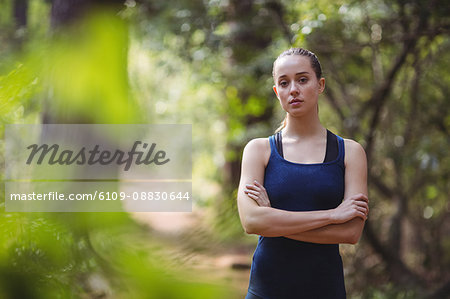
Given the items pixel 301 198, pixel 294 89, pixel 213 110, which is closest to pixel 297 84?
pixel 294 89

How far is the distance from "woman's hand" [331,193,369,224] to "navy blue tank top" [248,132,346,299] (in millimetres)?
46

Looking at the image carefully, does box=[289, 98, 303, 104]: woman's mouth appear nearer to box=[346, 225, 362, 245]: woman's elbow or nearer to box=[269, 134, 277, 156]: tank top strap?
box=[269, 134, 277, 156]: tank top strap

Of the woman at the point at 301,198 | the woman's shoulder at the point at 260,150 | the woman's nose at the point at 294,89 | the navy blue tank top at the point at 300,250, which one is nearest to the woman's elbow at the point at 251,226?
the woman at the point at 301,198

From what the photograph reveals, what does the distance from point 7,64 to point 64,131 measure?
4.3 inches

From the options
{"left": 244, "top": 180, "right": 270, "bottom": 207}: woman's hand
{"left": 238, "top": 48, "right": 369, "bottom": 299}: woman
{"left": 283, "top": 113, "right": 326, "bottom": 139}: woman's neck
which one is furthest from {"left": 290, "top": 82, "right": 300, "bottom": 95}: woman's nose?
{"left": 244, "top": 180, "right": 270, "bottom": 207}: woman's hand

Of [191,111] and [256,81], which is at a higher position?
[191,111]

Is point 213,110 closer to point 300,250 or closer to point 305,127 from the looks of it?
point 305,127

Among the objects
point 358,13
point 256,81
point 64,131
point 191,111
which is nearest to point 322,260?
point 64,131

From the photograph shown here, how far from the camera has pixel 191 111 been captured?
28.1 feet

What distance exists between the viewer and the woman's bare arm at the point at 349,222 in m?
1.52

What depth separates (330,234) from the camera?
1.52m

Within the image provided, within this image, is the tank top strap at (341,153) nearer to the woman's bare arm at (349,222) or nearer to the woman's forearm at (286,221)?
the woman's bare arm at (349,222)

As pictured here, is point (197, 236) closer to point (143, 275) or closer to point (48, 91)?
point (143, 275)

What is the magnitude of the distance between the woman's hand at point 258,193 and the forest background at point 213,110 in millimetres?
108
